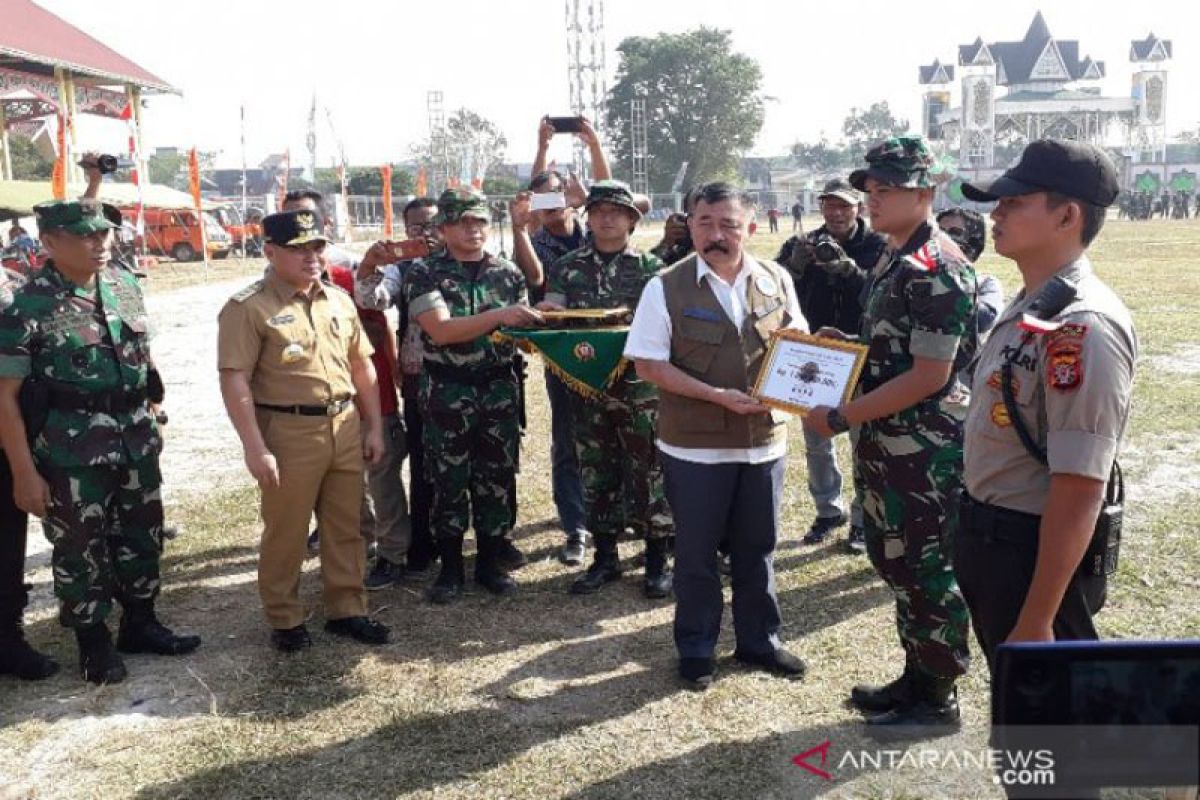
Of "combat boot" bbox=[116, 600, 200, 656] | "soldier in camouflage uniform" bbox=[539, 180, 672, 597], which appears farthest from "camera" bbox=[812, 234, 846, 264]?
"combat boot" bbox=[116, 600, 200, 656]

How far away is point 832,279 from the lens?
512 cm

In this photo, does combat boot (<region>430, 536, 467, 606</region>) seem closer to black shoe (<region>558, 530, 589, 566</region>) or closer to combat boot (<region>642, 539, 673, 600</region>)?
black shoe (<region>558, 530, 589, 566</region>)

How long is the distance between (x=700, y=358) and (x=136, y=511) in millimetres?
2421

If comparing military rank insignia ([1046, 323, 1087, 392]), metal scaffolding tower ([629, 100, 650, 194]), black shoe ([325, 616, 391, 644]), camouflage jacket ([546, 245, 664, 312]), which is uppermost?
metal scaffolding tower ([629, 100, 650, 194])

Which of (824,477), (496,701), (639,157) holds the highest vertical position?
(639,157)

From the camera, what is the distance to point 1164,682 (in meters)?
1.32

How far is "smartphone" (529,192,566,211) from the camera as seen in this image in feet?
17.2

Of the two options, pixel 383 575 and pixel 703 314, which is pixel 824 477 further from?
pixel 383 575

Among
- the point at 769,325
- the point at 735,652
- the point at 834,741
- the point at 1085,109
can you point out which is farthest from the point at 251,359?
the point at 1085,109

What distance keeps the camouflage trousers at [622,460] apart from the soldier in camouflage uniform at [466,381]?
0.37 meters

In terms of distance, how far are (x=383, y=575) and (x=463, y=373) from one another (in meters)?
1.26

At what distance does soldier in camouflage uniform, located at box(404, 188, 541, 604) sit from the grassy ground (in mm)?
404

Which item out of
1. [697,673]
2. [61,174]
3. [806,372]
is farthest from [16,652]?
[61,174]

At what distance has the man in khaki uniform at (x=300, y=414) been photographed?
388 cm
